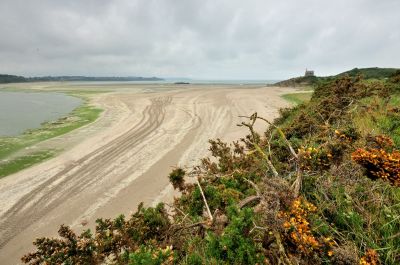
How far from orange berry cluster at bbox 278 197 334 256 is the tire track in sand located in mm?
7873

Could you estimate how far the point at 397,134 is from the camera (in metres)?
5.24

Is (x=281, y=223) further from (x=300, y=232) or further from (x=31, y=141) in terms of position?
(x=31, y=141)

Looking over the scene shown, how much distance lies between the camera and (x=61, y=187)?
10.3 metres

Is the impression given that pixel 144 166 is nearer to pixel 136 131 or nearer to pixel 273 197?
pixel 136 131

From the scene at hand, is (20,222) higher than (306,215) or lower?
lower

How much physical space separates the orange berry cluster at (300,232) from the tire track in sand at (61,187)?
7873 millimetres

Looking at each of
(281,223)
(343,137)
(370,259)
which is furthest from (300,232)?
(343,137)

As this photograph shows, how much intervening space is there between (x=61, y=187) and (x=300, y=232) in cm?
1007

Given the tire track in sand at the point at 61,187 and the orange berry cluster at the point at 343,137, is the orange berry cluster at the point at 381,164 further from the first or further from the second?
the tire track in sand at the point at 61,187

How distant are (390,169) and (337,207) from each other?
2.27 feet

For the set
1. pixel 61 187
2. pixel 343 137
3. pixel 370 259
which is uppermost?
pixel 343 137

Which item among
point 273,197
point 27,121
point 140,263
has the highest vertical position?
point 273,197

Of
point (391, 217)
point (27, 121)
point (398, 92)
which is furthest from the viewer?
point (27, 121)

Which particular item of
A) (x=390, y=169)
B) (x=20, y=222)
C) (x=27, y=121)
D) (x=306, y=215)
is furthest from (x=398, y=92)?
(x=27, y=121)
